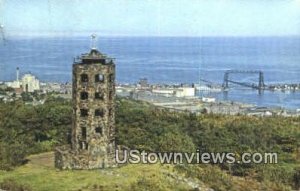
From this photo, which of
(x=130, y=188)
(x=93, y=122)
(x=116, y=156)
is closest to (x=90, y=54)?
(x=93, y=122)

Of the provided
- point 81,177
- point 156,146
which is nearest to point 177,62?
point 156,146

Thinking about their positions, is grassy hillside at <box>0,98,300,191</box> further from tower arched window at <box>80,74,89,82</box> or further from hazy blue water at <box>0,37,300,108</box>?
hazy blue water at <box>0,37,300,108</box>

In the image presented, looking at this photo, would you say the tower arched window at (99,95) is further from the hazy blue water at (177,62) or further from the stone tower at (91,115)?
the hazy blue water at (177,62)

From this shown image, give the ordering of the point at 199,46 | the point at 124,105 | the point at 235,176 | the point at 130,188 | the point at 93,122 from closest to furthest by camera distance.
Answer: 1. the point at 130,188
2. the point at 93,122
3. the point at 235,176
4. the point at 124,105
5. the point at 199,46

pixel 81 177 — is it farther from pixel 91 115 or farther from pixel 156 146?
pixel 156 146

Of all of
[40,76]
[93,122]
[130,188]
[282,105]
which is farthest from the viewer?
[40,76]

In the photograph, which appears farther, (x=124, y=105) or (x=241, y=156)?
(x=124, y=105)

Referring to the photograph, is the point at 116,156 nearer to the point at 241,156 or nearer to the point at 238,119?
the point at 241,156
